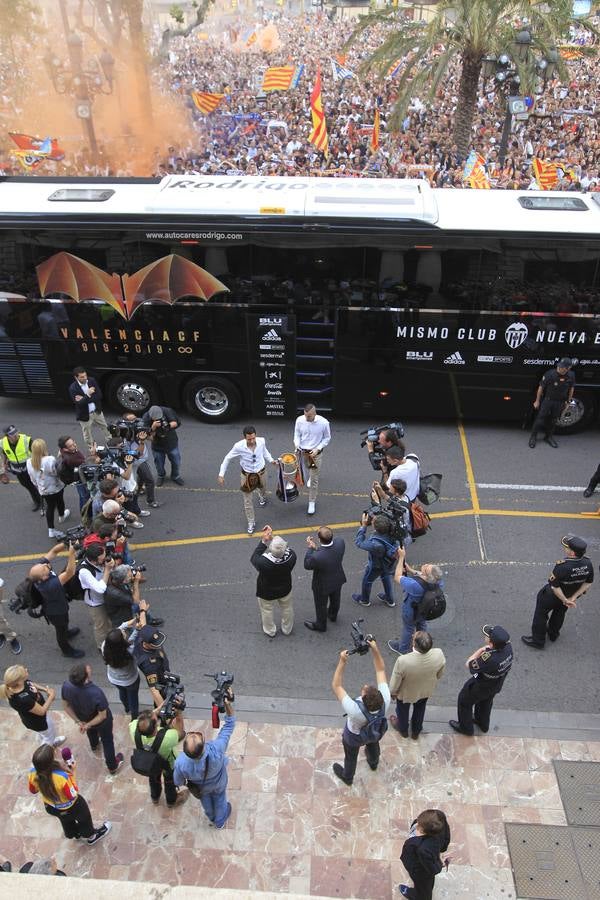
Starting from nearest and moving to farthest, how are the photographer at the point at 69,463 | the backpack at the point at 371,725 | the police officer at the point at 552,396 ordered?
1. the backpack at the point at 371,725
2. the photographer at the point at 69,463
3. the police officer at the point at 552,396

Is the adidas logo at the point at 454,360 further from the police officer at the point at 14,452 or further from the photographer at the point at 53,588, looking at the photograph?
the photographer at the point at 53,588

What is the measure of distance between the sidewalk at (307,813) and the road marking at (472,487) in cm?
301

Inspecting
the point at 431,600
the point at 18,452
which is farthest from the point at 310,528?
the point at 18,452

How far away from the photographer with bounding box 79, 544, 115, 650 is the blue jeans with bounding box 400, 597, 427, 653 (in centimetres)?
281

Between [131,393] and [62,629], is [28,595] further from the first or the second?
[131,393]

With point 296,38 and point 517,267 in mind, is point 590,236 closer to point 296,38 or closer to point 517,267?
point 517,267

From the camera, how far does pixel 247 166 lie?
71.3 ft

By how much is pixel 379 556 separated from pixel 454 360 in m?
4.80

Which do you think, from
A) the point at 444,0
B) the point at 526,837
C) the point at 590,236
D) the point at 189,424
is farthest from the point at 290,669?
the point at 444,0

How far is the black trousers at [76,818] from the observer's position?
4.52m

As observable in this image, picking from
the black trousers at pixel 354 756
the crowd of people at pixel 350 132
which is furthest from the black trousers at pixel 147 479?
the crowd of people at pixel 350 132

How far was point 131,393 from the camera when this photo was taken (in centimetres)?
1117

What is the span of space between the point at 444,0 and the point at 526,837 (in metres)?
19.3

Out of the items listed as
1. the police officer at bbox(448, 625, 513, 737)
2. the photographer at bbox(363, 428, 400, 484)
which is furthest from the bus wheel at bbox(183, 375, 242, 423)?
the police officer at bbox(448, 625, 513, 737)
